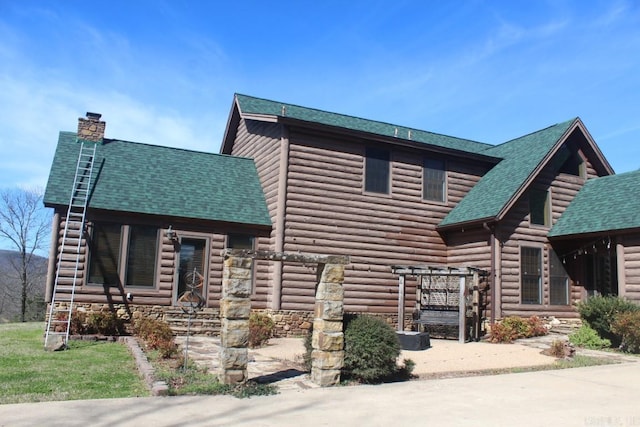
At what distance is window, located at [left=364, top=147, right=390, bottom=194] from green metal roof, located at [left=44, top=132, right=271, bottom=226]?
157 inches

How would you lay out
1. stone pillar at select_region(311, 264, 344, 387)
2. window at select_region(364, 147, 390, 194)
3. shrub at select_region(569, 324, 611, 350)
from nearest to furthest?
stone pillar at select_region(311, 264, 344, 387) → shrub at select_region(569, 324, 611, 350) → window at select_region(364, 147, 390, 194)

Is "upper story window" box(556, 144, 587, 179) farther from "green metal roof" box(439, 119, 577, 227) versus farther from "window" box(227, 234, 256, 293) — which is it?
"window" box(227, 234, 256, 293)

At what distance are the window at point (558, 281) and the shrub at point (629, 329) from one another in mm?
4370

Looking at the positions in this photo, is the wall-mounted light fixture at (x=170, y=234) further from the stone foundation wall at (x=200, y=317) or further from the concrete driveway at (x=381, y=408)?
the concrete driveway at (x=381, y=408)

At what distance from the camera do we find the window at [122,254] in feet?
54.1

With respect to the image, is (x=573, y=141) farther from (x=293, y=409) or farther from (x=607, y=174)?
(x=293, y=409)

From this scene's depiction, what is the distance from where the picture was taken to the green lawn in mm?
8422

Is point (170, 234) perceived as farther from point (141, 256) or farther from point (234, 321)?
point (234, 321)

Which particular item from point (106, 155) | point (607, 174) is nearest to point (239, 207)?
point (106, 155)

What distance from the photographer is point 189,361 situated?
1150 centimetres

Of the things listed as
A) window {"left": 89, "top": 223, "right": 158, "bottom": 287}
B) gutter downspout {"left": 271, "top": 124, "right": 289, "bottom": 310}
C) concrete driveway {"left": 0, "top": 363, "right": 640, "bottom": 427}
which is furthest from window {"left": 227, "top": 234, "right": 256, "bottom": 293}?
concrete driveway {"left": 0, "top": 363, "right": 640, "bottom": 427}

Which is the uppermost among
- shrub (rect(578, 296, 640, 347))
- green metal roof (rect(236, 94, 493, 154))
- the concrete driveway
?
green metal roof (rect(236, 94, 493, 154))

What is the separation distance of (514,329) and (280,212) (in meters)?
8.49

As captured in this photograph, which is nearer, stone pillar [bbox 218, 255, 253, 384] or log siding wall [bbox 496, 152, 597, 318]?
stone pillar [bbox 218, 255, 253, 384]
